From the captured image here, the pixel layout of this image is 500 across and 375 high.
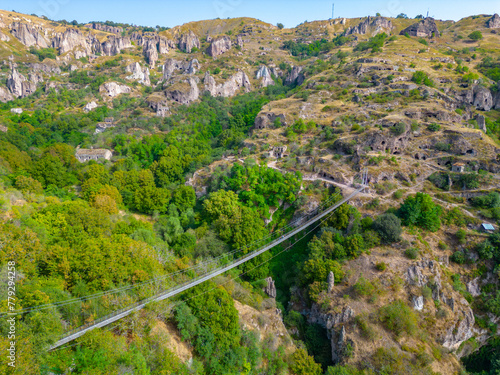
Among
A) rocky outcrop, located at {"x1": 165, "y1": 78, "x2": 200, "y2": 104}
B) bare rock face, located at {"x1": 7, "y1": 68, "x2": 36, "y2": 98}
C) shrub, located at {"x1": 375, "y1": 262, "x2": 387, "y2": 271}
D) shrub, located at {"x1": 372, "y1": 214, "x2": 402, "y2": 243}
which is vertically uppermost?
→ bare rock face, located at {"x1": 7, "y1": 68, "x2": 36, "y2": 98}

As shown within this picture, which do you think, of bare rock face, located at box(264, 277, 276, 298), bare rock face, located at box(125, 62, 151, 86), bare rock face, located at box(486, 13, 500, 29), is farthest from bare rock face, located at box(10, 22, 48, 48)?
bare rock face, located at box(486, 13, 500, 29)

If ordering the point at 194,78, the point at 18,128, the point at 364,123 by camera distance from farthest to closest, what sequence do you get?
the point at 194,78 → the point at 18,128 → the point at 364,123

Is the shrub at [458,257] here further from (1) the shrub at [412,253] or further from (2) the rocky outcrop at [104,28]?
(2) the rocky outcrop at [104,28]

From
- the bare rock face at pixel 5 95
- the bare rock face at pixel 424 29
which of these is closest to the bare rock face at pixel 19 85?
the bare rock face at pixel 5 95

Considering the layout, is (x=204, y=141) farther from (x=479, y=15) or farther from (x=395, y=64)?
(x=479, y=15)

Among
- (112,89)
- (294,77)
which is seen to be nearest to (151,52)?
(112,89)

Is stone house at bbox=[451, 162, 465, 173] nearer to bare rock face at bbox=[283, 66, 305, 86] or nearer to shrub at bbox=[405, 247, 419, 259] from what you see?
shrub at bbox=[405, 247, 419, 259]

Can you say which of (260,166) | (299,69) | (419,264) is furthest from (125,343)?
(299,69)
